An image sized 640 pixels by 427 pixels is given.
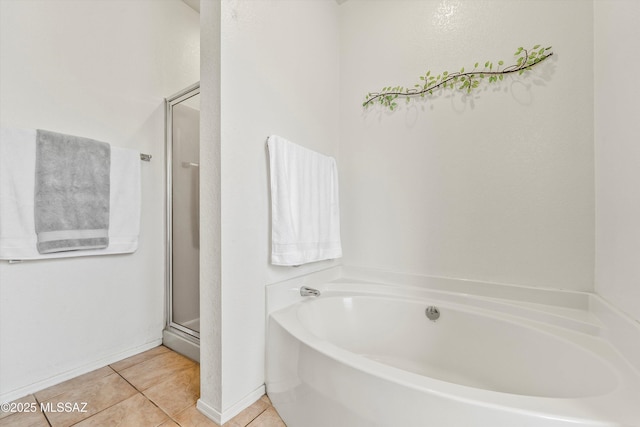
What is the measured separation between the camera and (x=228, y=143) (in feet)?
3.88

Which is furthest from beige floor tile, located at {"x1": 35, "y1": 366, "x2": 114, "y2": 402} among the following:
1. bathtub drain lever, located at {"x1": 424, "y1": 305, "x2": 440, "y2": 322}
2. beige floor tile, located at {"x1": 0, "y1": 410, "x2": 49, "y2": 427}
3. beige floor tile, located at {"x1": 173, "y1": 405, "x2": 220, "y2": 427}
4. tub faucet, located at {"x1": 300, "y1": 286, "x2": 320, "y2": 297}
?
bathtub drain lever, located at {"x1": 424, "y1": 305, "x2": 440, "y2": 322}

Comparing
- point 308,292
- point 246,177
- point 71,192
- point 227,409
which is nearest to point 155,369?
point 227,409

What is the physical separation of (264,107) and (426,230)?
123 centimetres

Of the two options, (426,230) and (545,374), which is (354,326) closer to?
(426,230)

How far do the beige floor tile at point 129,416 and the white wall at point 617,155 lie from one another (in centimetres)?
195

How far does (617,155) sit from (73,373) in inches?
114

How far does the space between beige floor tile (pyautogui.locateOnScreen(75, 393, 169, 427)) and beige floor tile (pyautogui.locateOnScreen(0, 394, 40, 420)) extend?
1.23ft

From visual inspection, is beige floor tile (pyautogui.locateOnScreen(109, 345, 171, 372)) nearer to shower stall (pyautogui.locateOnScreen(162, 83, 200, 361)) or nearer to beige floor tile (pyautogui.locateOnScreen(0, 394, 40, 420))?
shower stall (pyautogui.locateOnScreen(162, 83, 200, 361))

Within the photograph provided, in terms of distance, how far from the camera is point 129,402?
1264 mm

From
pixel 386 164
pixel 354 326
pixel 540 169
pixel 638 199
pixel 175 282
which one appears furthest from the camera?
pixel 175 282

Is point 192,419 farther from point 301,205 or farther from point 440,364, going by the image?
point 440,364

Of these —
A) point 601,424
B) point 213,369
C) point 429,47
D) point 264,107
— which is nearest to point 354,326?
point 213,369

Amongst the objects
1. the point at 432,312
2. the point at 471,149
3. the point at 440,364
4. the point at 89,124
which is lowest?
the point at 440,364

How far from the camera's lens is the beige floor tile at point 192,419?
1131 millimetres
